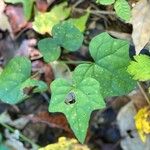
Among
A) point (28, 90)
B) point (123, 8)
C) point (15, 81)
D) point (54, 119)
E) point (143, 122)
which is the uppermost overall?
point (123, 8)

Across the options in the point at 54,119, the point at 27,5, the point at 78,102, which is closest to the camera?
the point at 78,102

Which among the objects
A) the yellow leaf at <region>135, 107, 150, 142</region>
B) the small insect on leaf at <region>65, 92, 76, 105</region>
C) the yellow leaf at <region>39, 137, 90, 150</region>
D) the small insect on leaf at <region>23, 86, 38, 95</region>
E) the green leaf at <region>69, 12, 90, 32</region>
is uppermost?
the green leaf at <region>69, 12, 90, 32</region>

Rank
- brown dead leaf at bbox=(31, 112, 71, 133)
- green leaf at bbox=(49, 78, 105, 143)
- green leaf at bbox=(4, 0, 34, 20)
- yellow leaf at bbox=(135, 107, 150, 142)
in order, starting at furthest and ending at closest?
brown dead leaf at bbox=(31, 112, 71, 133)
green leaf at bbox=(4, 0, 34, 20)
yellow leaf at bbox=(135, 107, 150, 142)
green leaf at bbox=(49, 78, 105, 143)

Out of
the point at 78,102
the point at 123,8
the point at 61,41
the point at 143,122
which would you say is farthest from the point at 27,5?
the point at 143,122

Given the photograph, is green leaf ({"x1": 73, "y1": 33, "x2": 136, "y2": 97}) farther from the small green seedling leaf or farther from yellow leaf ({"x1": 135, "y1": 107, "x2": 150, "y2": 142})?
yellow leaf ({"x1": 135, "y1": 107, "x2": 150, "y2": 142})

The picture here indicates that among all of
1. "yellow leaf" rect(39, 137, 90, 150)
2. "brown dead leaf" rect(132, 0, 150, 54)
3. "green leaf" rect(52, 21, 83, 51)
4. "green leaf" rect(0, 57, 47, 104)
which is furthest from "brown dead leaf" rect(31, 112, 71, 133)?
"brown dead leaf" rect(132, 0, 150, 54)

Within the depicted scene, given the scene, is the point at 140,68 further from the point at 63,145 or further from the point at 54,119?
the point at 54,119

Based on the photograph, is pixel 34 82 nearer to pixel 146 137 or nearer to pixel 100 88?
pixel 100 88

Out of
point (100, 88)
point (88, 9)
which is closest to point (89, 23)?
point (88, 9)
